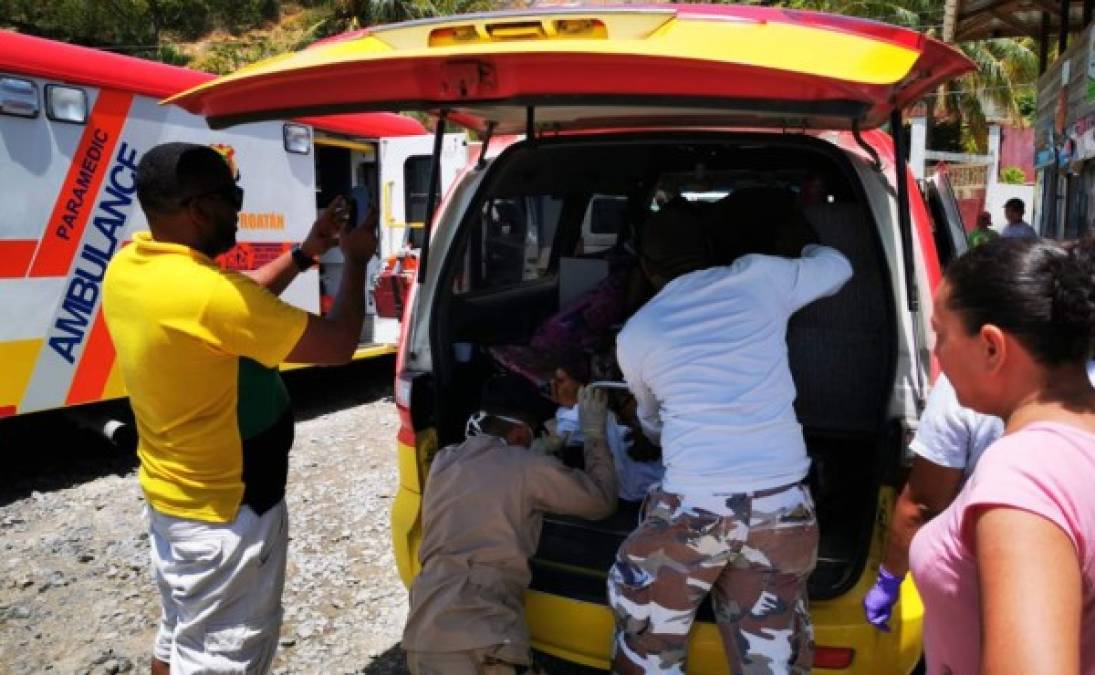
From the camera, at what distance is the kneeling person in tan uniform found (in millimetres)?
2465

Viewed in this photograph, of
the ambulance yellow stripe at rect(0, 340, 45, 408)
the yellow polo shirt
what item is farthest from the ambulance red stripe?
the yellow polo shirt

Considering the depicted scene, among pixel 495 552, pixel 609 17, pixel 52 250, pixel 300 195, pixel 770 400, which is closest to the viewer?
pixel 609 17

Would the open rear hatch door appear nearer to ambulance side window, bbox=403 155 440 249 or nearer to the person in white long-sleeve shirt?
the person in white long-sleeve shirt

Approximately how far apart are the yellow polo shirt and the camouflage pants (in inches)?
40.0

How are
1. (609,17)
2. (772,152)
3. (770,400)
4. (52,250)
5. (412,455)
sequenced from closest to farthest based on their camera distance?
(609,17) → (770,400) → (412,455) → (772,152) → (52,250)

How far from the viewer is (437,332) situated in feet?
9.89

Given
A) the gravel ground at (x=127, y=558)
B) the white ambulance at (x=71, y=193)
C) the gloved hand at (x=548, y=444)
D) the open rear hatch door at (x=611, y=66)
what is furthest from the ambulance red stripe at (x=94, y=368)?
the open rear hatch door at (x=611, y=66)

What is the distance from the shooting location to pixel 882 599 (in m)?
2.22

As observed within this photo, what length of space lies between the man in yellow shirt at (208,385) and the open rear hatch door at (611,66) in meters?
0.28

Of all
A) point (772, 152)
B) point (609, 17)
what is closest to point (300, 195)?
point (772, 152)

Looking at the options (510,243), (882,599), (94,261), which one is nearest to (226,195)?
(882,599)

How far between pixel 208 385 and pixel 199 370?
0.16 feet

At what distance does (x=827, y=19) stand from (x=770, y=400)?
90 centimetres

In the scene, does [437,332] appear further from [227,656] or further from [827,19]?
[827,19]
